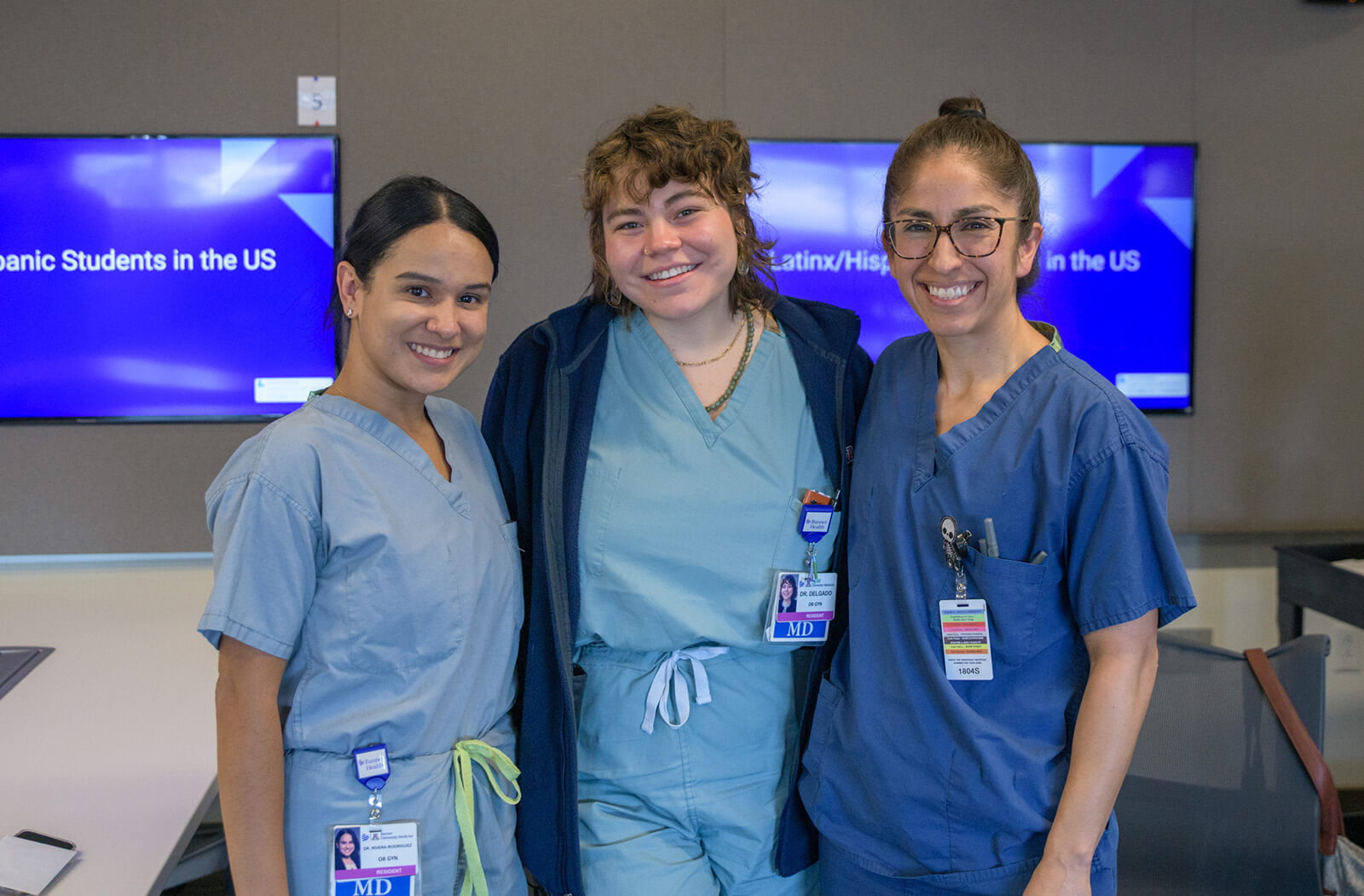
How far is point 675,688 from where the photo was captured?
142 cm

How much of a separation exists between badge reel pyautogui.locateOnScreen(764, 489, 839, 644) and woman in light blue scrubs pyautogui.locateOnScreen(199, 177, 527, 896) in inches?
A: 14.7

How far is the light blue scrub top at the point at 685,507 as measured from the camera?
1.42 metres

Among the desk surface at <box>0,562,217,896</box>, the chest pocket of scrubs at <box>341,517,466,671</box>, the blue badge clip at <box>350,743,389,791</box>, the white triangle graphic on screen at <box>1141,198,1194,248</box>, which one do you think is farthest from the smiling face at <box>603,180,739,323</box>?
the white triangle graphic on screen at <box>1141,198,1194,248</box>

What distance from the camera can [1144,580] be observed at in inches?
46.3

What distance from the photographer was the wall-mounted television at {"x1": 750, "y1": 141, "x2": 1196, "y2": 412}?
10.7 feet

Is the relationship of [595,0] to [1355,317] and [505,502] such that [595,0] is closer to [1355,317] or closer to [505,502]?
[505,502]

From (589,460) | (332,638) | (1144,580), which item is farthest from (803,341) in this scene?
(332,638)

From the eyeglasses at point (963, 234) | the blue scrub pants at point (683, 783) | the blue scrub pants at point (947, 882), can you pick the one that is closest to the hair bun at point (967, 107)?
the eyeglasses at point (963, 234)

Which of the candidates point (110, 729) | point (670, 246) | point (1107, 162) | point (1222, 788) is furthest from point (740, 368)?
point (1107, 162)

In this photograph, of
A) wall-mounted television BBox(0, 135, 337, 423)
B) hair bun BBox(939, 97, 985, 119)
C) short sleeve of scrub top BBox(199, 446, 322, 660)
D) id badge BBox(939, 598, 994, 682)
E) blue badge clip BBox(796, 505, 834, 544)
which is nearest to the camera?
short sleeve of scrub top BBox(199, 446, 322, 660)

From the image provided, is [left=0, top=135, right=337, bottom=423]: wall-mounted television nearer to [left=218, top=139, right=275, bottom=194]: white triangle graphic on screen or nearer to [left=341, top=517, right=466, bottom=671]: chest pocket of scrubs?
[left=218, top=139, right=275, bottom=194]: white triangle graphic on screen

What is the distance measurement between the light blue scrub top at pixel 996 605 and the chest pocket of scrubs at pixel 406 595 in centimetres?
55

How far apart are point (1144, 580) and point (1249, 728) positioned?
785 millimetres

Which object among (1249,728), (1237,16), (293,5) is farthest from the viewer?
(1237,16)
